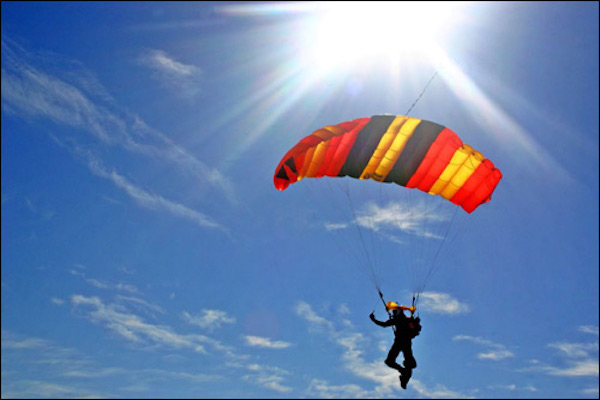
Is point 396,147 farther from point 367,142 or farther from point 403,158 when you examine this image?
point 367,142

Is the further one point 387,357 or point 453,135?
point 453,135

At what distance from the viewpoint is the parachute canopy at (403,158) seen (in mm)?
16984

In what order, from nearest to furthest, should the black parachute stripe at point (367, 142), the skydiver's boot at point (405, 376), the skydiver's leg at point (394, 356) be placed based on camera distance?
1. the skydiver's boot at point (405, 376)
2. the skydiver's leg at point (394, 356)
3. the black parachute stripe at point (367, 142)

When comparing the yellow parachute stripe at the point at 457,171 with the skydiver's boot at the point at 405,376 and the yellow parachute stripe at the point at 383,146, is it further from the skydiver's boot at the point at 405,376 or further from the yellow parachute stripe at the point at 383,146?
the skydiver's boot at the point at 405,376

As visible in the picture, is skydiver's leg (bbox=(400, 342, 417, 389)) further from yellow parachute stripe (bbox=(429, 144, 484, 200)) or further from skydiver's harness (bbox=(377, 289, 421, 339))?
yellow parachute stripe (bbox=(429, 144, 484, 200))

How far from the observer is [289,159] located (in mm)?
16156

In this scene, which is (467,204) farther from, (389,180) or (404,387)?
(404,387)

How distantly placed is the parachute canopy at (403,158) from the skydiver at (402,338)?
4.71 meters

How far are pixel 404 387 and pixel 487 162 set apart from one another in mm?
8054

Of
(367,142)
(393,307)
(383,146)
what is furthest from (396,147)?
(393,307)

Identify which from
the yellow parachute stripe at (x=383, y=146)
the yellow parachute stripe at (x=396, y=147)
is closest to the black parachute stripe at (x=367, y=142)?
the yellow parachute stripe at (x=383, y=146)

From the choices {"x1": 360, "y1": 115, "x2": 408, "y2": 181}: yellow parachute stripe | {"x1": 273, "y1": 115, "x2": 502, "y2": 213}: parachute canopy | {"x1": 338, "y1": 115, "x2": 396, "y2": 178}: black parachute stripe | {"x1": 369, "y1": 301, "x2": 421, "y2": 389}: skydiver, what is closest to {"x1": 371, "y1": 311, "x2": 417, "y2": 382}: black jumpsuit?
{"x1": 369, "y1": 301, "x2": 421, "y2": 389}: skydiver

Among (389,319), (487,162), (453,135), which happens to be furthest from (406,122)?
(389,319)

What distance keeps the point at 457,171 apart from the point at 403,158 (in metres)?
1.96
